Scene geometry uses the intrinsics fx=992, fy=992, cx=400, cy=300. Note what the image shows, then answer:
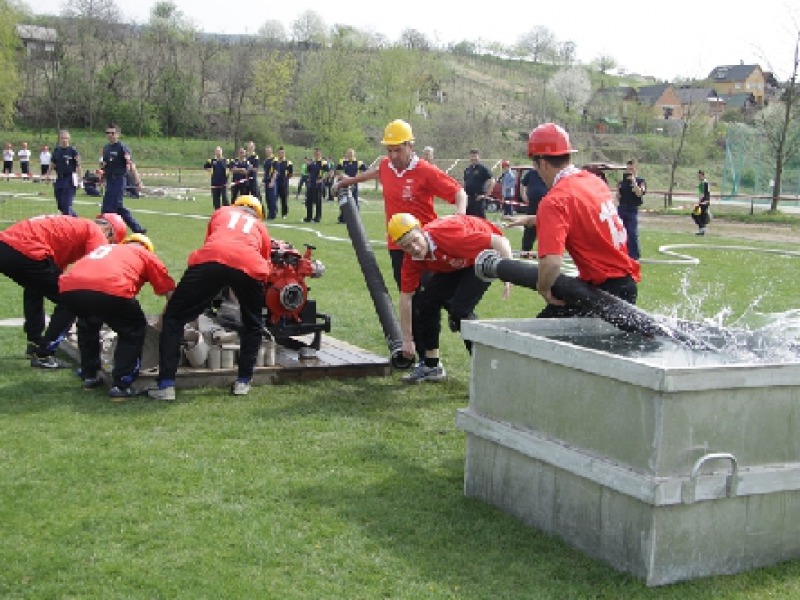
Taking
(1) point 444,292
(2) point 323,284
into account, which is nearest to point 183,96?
(2) point 323,284

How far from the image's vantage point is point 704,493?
480 centimetres

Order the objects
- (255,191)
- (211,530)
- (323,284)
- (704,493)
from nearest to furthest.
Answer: (704,493)
(211,530)
(323,284)
(255,191)

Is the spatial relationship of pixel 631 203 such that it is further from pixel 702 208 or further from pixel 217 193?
pixel 217 193

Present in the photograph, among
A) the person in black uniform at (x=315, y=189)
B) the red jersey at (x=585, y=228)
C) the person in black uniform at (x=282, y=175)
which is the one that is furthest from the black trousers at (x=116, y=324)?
the person in black uniform at (x=282, y=175)

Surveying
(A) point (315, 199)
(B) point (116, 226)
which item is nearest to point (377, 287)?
(B) point (116, 226)

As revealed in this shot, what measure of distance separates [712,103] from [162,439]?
129 meters

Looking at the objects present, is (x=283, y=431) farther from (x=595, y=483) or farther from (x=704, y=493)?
(x=704, y=493)

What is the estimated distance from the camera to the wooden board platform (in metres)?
8.76

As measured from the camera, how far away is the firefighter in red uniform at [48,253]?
8.98m

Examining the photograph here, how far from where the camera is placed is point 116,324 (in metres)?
8.20

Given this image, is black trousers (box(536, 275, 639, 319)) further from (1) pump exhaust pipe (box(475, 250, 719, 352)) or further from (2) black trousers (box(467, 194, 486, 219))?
(2) black trousers (box(467, 194, 486, 219))

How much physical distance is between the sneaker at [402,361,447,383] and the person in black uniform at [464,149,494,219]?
44.9 ft

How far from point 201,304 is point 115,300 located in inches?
27.1

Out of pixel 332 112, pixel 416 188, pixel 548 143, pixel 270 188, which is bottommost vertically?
pixel 270 188
